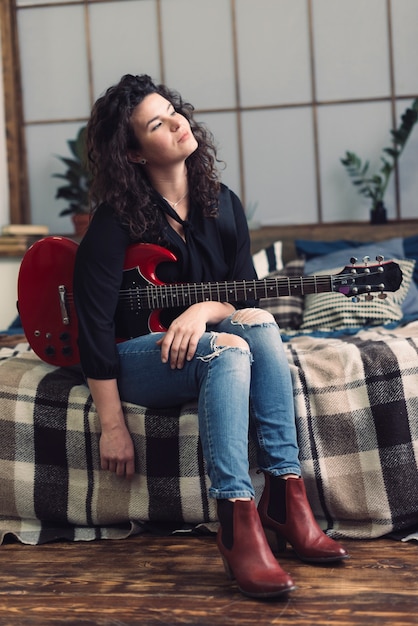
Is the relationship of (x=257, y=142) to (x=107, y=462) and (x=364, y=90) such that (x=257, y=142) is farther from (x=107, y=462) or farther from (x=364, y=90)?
(x=107, y=462)

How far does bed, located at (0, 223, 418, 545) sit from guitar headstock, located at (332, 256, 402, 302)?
20 centimetres

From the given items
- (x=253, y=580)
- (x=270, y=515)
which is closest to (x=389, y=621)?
(x=253, y=580)

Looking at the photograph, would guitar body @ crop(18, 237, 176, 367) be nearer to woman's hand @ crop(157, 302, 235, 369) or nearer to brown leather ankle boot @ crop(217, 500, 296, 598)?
woman's hand @ crop(157, 302, 235, 369)

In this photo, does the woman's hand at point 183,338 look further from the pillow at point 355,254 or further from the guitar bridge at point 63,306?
the pillow at point 355,254

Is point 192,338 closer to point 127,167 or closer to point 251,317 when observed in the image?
point 251,317

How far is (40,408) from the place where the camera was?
1988mm

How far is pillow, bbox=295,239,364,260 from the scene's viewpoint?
3453 mm

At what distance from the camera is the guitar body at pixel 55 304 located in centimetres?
189

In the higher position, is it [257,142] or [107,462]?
[257,142]

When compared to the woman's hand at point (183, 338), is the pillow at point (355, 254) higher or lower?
higher

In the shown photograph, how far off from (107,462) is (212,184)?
2.25ft

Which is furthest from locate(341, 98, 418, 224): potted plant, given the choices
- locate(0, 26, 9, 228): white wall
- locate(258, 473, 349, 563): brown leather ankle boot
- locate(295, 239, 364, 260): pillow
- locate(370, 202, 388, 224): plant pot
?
locate(258, 473, 349, 563): brown leather ankle boot

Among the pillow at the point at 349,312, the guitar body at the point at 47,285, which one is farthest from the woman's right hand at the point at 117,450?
the pillow at the point at 349,312

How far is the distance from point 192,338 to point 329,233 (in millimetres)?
2091
